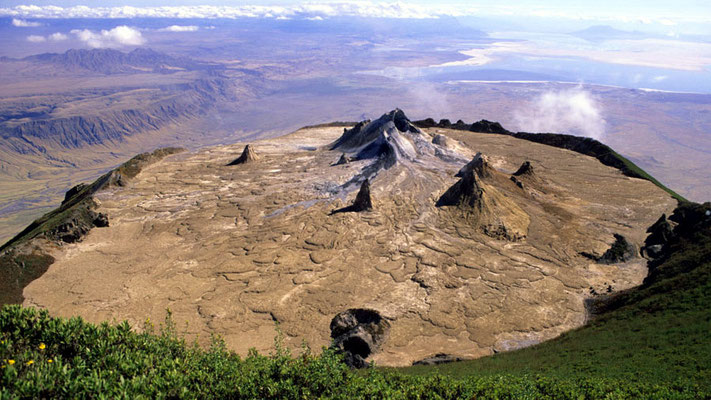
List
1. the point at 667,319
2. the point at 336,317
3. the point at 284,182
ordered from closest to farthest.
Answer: the point at 667,319 < the point at 336,317 < the point at 284,182

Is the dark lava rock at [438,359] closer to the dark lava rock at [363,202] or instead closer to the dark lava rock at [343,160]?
the dark lava rock at [363,202]

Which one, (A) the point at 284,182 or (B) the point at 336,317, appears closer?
(B) the point at 336,317

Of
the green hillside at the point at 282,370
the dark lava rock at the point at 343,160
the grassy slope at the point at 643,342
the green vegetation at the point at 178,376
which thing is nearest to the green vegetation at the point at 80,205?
the dark lava rock at the point at 343,160

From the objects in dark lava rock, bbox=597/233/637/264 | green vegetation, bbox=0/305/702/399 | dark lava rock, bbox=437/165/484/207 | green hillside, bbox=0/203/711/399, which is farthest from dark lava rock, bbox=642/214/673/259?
green vegetation, bbox=0/305/702/399

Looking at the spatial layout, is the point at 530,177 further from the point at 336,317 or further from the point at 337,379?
the point at 337,379

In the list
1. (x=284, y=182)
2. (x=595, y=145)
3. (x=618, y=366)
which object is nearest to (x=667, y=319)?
(x=618, y=366)
